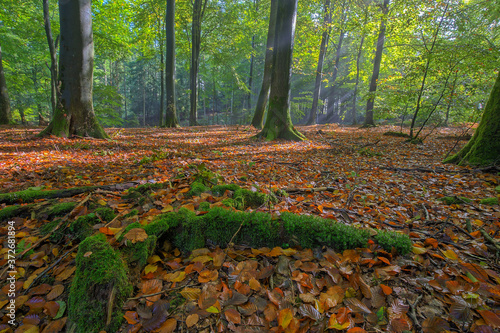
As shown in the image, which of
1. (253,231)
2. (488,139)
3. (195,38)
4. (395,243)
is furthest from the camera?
(195,38)

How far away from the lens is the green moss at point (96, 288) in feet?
4.03

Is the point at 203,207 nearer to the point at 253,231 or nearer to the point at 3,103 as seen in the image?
the point at 253,231

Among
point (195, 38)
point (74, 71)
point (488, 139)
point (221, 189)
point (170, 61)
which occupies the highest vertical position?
point (195, 38)

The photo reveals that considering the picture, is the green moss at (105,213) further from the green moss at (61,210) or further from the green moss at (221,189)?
the green moss at (221,189)

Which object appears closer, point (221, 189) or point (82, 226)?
point (82, 226)

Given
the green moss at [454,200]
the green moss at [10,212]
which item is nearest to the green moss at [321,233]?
the green moss at [454,200]

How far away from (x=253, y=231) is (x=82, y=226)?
62.4 inches

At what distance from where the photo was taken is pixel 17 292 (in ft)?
4.87

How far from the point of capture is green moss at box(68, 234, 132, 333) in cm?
123

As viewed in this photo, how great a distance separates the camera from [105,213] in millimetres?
2098

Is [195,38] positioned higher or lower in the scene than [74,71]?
higher

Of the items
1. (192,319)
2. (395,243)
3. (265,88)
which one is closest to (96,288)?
(192,319)

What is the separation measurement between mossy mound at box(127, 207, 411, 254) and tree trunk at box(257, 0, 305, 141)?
6.16 m

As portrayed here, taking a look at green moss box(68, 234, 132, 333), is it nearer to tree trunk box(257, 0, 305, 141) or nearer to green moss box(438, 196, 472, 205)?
green moss box(438, 196, 472, 205)
